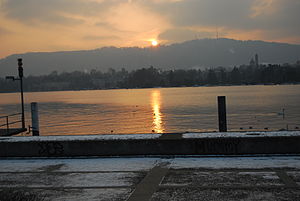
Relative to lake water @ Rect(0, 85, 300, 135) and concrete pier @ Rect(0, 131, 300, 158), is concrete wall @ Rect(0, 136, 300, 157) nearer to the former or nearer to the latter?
concrete pier @ Rect(0, 131, 300, 158)

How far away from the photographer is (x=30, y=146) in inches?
464

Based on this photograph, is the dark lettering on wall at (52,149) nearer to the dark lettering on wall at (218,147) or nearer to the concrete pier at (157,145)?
the concrete pier at (157,145)

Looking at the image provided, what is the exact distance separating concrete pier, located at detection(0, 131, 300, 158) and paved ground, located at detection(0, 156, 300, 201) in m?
0.37

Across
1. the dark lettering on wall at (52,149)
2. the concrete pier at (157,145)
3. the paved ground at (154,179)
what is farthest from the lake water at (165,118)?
the paved ground at (154,179)

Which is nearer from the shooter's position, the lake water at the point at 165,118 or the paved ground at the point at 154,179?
the paved ground at the point at 154,179

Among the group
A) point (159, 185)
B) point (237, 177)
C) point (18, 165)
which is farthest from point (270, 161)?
point (18, 165)

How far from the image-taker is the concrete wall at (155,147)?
35.0ft

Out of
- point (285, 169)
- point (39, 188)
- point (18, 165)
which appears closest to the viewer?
point (39, 188)

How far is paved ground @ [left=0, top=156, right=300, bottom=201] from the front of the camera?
284 inches

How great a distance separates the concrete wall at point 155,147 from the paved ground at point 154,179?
0.36 meters

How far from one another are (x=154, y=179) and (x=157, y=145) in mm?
2780

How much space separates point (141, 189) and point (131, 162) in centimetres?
285

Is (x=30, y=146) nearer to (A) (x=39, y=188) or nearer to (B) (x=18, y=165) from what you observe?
(B) (x=18, y=165)

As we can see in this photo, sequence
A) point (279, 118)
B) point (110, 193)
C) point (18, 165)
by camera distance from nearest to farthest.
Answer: point (110, 193)
point (18, 165)
point (279, 118)
